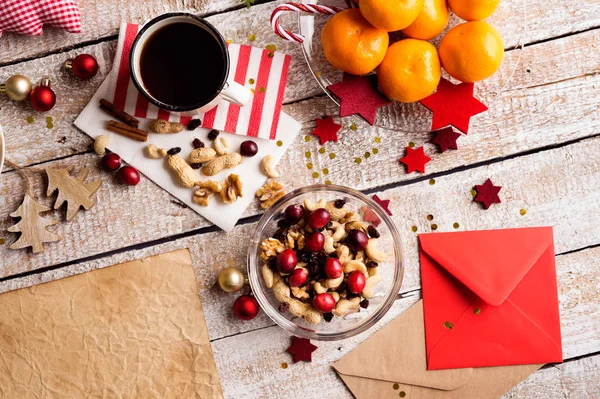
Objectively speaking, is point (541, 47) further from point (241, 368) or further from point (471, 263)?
point (241, 368)

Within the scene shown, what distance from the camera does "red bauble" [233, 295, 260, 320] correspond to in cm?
111

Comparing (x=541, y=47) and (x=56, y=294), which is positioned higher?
(x=541, y=47)

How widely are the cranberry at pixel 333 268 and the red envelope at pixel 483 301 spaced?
0.71 ft

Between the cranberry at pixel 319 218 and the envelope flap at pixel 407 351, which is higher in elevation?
the cranberry at pixel 319 218

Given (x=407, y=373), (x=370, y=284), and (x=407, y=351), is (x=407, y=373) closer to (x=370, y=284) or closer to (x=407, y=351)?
(x=407, y=351)

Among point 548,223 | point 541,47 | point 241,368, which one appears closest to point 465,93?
point 541,47

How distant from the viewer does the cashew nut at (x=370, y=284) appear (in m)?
1.08

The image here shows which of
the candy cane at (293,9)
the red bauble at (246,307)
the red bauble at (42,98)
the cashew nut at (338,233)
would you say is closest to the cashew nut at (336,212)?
the cashew nut at (338,233)

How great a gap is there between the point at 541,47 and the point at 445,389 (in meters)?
0.73

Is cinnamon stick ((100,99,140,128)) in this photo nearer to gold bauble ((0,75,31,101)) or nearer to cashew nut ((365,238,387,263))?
gold bauble ((0,75,31,101))

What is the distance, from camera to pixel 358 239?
3.45 feet

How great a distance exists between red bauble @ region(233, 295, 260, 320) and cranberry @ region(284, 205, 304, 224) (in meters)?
0.18

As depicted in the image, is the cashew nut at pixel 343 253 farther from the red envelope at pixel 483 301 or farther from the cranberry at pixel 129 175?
the cranberry at pixel 129 175

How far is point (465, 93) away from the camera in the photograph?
1085 mm
